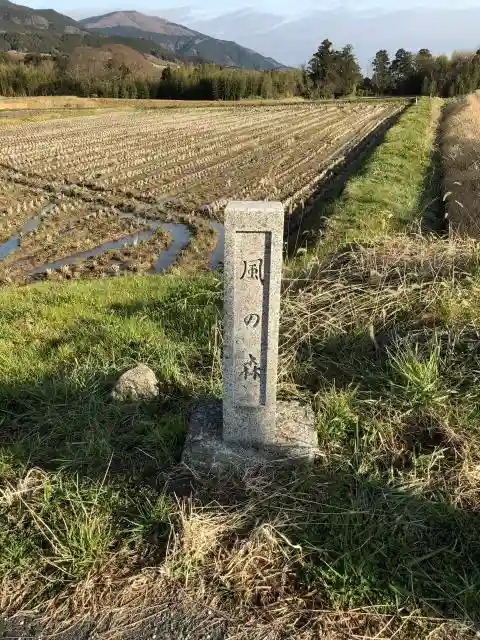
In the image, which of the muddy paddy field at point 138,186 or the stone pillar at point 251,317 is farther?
the muddy paddy field at point 138,186

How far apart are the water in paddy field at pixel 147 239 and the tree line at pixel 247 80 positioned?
2306 inches

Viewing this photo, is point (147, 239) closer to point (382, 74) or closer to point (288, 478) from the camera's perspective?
point (288, 478)

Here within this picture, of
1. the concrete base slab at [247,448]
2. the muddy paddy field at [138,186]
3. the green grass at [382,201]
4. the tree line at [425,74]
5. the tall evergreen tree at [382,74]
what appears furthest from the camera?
the tall evergreen tree at [382,74]

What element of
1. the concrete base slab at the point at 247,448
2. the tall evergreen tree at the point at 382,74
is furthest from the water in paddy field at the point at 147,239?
the tall evergreen tree at the point at 382,74

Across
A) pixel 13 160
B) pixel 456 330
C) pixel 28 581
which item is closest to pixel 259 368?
pixel 28 581

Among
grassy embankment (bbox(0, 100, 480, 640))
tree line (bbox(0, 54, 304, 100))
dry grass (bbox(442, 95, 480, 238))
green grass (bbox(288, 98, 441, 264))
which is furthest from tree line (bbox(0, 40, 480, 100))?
grassy embankment (bbox(0, 100, 480, 640))

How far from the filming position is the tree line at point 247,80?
211ft

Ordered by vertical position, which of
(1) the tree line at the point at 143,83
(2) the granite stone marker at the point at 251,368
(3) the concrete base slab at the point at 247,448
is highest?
(1) the tree line at the point at 143,83

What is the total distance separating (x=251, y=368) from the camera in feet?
10.6

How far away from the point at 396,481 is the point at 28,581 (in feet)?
7.59

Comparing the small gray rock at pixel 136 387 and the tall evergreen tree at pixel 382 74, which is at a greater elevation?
the tall evergreen tree at pixel 382 74

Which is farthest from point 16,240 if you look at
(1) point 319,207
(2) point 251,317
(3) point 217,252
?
(2) point 251,317

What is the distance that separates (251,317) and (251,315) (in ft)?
0.05

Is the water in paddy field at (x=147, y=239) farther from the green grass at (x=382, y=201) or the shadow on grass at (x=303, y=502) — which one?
the shadow on grass at (x=303, y=502)
